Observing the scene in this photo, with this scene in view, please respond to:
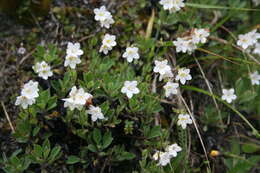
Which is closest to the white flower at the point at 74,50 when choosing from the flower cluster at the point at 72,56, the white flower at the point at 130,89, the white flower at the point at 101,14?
the flower cluster at the point at 72,56

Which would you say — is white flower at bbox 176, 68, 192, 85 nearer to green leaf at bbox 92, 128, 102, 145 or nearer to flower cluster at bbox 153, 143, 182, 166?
flower cluster at bbox 153, 143, 182, 166

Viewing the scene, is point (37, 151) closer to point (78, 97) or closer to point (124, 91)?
point (78, 97)

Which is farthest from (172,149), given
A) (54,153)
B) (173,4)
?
(173,4)

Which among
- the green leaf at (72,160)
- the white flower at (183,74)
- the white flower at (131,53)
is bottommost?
the green leaf at (72,160)

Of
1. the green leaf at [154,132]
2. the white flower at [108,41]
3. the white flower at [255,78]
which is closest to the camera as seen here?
the green leaf at [154,132]

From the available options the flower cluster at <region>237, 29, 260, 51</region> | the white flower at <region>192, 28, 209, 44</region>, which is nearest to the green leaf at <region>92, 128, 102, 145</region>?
the white flower at <region>192, 28, 209, 44</region>

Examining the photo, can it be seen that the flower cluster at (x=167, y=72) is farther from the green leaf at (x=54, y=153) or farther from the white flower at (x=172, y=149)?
the green leaf at (x=54, y=153)
